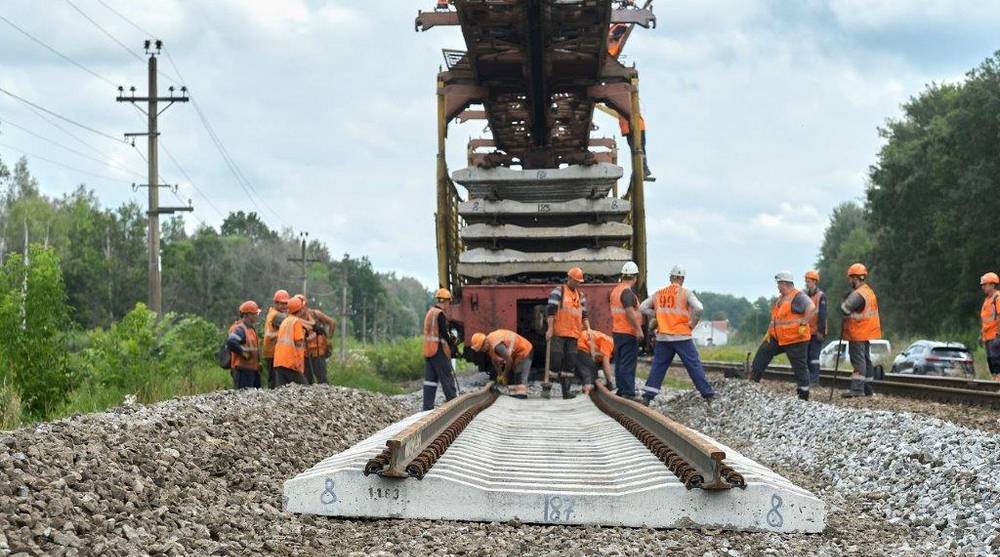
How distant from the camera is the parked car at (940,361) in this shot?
867 inches

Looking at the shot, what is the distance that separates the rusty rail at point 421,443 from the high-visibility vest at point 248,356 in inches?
152

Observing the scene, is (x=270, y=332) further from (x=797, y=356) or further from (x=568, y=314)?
(x=797, y=356)

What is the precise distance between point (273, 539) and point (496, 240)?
924 cm

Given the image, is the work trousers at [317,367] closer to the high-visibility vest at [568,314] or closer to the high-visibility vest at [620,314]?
the high-visibility vest at [568,314]

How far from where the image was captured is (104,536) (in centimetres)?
429

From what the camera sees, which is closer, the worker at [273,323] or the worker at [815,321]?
the worker at [273,323]

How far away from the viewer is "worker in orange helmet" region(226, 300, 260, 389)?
12430 millimetres

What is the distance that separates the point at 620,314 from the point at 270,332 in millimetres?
4155

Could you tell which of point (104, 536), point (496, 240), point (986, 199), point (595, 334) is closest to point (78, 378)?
point (496, 240)

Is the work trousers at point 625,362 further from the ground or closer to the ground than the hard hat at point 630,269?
closer to the ground

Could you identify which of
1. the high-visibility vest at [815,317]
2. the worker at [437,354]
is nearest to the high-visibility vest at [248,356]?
the worker at [437,354]

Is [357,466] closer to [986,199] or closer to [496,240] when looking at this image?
[496,240]

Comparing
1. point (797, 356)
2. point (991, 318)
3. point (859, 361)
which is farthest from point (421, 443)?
point (991, 318)

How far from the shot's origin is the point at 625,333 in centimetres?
1259
